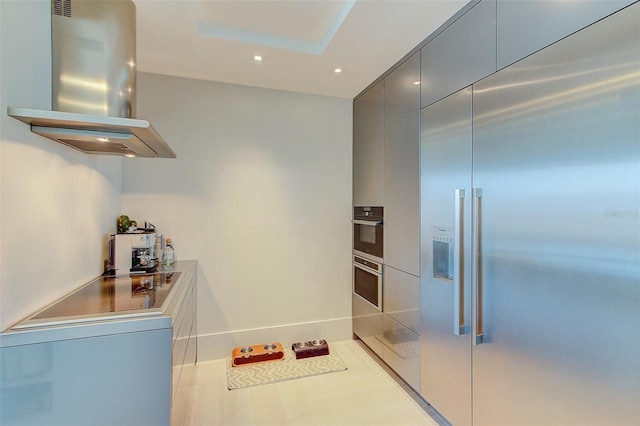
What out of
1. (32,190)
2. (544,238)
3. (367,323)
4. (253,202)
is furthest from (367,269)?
(32,190)

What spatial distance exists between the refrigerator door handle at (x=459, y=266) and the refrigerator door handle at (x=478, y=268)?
0.08m

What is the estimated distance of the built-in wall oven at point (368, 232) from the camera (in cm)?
270

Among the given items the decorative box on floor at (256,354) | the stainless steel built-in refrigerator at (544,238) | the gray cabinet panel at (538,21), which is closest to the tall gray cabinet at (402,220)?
the stainless steel built-in refrigerator at (544,238)

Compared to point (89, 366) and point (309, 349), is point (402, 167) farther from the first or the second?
point (89, 366)

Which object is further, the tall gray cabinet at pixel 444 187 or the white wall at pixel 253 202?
the white wall at pixel 253 202

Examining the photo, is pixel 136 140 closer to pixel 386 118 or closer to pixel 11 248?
pixel 11 248

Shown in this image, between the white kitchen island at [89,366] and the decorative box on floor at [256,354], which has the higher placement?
the white kitchen island at [89,366]

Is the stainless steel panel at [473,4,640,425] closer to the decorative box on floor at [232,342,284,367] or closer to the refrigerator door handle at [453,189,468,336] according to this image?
the refrigerator door handle at [453,189,468,336]

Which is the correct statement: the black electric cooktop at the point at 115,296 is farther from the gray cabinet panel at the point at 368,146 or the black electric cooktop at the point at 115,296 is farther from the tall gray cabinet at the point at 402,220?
the gray cabinet panel at the point at 368,146

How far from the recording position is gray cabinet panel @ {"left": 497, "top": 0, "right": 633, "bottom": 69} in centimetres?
115

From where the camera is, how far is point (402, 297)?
2.34 m

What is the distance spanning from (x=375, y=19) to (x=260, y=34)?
2.88 feet

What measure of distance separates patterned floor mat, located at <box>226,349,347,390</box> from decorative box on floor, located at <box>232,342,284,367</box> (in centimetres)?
4

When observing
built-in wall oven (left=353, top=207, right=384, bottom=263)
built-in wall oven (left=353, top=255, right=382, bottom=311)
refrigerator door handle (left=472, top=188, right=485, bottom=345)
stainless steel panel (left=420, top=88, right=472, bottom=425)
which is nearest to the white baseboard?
built-in wall oven (left=353, top=255, right=382, bottom=311)
